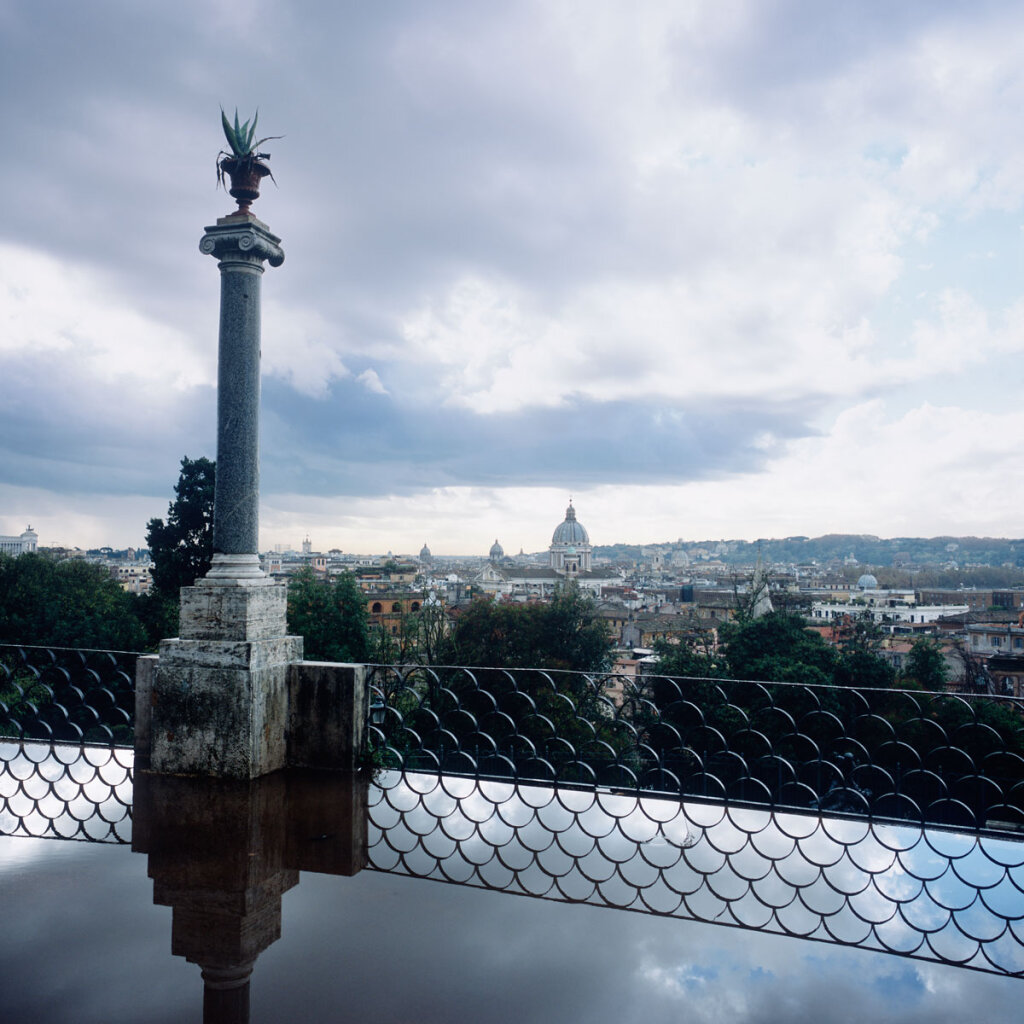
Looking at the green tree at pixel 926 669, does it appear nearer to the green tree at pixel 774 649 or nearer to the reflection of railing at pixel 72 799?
the green tree at pixel 774 649

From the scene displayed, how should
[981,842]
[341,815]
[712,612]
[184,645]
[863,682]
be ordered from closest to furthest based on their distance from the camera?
[981,842]
[341,815]
[184,645]
[863,682]
[712,612]

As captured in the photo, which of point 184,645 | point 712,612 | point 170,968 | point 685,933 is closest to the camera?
point 170,968

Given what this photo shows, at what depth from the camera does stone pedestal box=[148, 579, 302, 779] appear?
4254 mm

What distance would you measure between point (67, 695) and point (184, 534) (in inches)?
420

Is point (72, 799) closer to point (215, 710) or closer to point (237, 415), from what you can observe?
point (215, 710)

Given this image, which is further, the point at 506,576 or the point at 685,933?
the point at 506,576

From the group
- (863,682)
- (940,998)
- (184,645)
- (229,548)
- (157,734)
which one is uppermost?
(229,548)

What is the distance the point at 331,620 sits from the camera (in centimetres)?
2403

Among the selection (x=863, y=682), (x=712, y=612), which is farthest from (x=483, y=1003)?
(x=712, y=612)

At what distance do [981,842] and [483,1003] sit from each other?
103 inches

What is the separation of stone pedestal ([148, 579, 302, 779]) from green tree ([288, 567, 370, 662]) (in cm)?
1895

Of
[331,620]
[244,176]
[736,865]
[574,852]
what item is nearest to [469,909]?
[574,852]

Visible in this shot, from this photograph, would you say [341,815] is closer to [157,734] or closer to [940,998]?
[157,734]

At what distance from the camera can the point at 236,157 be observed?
4.91 metres
